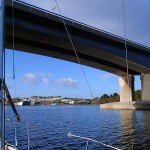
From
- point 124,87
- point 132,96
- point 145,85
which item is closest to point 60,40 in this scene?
point 145,85

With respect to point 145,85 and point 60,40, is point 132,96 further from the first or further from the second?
point 60,40

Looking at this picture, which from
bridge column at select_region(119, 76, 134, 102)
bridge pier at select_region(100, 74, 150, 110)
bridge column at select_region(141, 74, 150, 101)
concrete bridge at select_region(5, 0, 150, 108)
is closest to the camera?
concrete bridge at select_region(5, 0, 150, 108)

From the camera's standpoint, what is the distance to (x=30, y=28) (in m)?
48.3

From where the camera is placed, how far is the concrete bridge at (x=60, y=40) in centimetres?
4691

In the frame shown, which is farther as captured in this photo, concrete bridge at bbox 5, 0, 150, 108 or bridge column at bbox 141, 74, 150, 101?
bridge column at bbox 141, 74, 150, 101

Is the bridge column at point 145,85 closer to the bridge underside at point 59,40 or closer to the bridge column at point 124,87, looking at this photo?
the bridge column at point 124,87

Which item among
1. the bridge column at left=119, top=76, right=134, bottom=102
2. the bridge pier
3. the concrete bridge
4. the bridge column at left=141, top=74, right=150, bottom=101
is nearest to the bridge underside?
the concrete bridge

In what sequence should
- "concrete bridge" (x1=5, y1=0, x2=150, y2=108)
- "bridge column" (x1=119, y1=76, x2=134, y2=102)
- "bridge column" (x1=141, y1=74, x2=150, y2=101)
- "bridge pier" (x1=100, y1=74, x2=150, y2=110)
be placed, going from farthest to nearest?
1. "bridge column" (x1=119, y1=76, x2=134, y2=102)
2. "bridge column" (x1=141, y1=74, x2=150, y2=101)
3. "bridge pier" (x1=100, y1=74, x2=150, y2=110)
4. "concrete bridge" (x1=5, y1=0, x2=150, y2=108)

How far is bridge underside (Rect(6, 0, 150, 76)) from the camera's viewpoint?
4731 cm

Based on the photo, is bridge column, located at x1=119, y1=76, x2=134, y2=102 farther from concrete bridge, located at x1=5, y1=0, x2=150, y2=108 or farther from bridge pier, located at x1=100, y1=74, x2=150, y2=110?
concrete bridge, located at x1=5, y1=0, x2=150, y2=108

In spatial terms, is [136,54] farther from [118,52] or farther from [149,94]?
[149,94]

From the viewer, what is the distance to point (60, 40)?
55.0 m

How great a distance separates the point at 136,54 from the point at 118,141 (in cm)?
4915

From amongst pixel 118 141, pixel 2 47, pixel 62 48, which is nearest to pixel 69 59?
pixel 62 48
